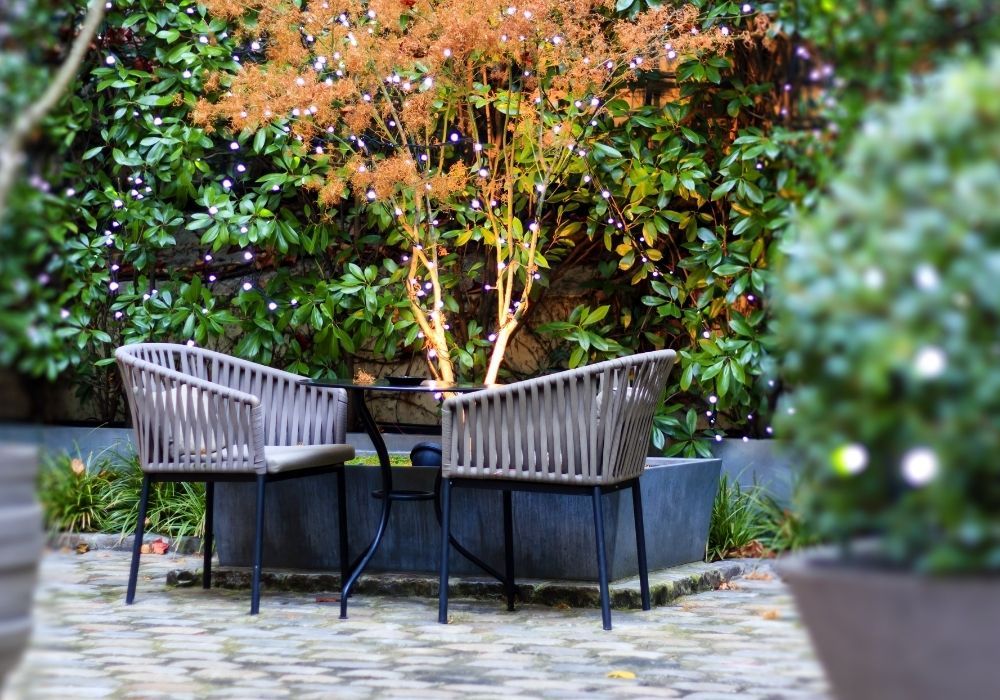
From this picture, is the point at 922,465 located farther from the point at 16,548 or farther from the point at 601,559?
the point at 601,559

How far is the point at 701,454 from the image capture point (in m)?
5.11

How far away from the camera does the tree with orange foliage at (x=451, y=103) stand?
4602 millimetres

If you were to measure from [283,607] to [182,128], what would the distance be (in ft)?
7.80

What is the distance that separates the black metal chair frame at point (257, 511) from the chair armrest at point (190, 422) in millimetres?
42

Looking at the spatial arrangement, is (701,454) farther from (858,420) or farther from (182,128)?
(858,420)

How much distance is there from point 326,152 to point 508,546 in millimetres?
2093

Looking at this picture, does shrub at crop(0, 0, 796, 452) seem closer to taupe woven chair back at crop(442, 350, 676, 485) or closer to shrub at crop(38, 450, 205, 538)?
shrub at crop(38, 450, 205, 538)

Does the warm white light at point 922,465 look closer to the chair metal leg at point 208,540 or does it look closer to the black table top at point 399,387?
the black table top at point 399,387

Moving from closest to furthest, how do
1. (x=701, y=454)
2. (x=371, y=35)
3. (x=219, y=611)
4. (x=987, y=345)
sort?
(x=987, y=345) → (x=219, y=611) → (x=371, y=35) → (x=701, y=454)

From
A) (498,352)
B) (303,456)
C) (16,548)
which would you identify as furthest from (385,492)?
(16,548)

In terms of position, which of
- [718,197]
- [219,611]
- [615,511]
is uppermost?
[718,197]

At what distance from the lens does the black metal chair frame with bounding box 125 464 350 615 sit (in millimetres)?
3889

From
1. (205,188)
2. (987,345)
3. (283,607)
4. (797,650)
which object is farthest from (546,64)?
(987,345)

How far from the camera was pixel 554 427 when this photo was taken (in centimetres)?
375
